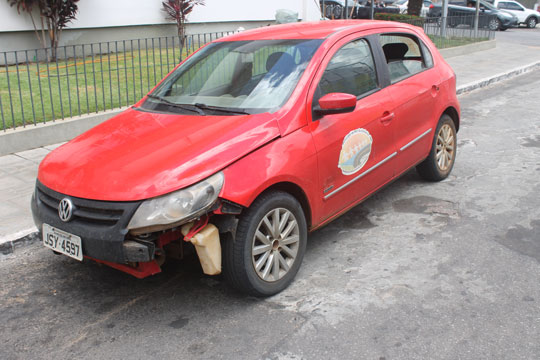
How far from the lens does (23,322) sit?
3545mm

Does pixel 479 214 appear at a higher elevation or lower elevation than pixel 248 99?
lower

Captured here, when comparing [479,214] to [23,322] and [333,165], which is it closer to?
[333,165]

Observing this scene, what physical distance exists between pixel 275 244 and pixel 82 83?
6194mm

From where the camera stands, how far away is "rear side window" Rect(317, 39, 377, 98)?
4.24m

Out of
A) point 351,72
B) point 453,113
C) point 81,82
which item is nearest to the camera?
point 351,72

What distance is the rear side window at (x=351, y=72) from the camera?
13.9ft

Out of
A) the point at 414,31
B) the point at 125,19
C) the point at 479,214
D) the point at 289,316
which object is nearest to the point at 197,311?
Result: the point at 289,316

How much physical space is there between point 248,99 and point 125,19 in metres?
10.1

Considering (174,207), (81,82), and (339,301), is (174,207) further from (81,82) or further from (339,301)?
(81,82)

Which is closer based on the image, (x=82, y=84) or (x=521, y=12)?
(x=82, y=84)

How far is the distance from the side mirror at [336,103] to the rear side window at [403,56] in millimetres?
1110

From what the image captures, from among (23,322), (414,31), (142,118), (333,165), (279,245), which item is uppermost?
(414,31)

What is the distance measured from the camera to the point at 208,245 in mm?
3285

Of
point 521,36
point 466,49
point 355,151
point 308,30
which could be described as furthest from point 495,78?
point 521,36
